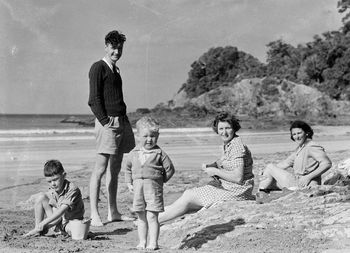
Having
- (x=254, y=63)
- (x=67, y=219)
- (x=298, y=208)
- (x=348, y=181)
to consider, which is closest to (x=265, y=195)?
(x=298, y=208)

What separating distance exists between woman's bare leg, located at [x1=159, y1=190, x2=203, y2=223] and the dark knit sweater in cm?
122

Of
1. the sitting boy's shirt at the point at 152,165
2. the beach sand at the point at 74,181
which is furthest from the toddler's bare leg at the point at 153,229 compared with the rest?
the sitting boy's shirt at the point at 152,165

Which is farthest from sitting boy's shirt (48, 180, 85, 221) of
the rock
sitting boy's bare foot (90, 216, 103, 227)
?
the rock

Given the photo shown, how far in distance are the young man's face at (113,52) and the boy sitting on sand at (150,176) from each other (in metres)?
1.73

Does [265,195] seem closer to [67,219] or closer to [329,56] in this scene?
[67,219]

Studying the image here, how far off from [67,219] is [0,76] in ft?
48.4

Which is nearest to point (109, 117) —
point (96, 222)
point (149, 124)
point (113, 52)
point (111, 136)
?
point (111, 136)

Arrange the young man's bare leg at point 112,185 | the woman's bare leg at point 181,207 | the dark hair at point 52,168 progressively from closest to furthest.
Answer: the dark hair at point 52,168
the woman's bare leg at point 181,207
the young man's bare leg at point 112,185

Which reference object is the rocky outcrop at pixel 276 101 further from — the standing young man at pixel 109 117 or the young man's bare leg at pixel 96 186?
the young man's bare leg at pixel 96 186

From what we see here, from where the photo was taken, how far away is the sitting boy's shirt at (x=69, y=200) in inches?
232

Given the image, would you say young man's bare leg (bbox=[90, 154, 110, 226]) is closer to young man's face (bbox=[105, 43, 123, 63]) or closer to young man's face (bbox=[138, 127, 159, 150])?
young man's face (bbox=[105, 43, 123, 63])

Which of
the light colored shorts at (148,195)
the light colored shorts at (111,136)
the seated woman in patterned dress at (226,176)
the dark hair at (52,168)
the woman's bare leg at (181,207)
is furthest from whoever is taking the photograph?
the light colored shorts at (111,136)

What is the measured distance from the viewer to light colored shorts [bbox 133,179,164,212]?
5.14 meters

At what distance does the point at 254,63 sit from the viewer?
84.1m
